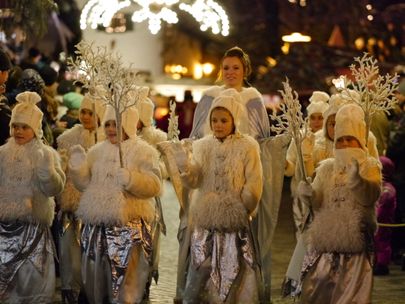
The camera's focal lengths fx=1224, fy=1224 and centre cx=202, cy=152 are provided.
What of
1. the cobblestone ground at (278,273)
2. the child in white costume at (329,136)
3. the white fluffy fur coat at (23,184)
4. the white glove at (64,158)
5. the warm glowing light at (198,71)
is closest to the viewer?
the white fluffy fur coat at (23,184)

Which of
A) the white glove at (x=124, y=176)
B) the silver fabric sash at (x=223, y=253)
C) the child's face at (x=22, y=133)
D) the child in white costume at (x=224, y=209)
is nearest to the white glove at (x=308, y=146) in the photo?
the child in white costume at (x=224, y=209)

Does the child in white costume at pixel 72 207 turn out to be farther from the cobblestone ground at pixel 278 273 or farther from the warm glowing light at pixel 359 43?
the warm glowing light at pixel 359 43

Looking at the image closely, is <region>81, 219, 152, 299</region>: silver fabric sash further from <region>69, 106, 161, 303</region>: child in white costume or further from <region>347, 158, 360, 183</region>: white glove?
<region>347, 158, 360, 183</region>: white glove

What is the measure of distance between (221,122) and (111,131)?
1045mm

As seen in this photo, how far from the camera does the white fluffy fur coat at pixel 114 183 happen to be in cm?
1090

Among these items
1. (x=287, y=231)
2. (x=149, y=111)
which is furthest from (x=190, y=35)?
(x=149, y=111)

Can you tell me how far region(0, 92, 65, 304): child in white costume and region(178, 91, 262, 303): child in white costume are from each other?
4.40ft

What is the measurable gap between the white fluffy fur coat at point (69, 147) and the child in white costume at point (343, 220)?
273 cm

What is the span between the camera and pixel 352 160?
10.1m

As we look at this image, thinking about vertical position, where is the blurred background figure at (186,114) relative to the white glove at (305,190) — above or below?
above

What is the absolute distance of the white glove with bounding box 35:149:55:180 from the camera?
11.1 metres

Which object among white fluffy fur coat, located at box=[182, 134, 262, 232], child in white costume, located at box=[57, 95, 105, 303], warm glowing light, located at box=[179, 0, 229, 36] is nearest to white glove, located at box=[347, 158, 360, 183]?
white fluffy fur coat, located at box=[182, 134, 262, 232]

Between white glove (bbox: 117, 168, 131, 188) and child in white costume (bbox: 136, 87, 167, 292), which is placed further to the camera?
child in white costume (bbox: 136, 87, 167, 292)

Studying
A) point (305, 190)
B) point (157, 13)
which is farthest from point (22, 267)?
point (157, 13)
